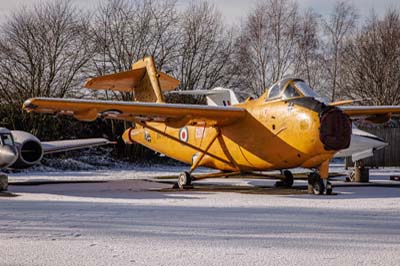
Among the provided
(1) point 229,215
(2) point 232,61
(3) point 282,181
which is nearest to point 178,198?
(1) point 229,215

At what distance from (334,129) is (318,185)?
1.49m

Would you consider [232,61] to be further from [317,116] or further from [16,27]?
[317,116]

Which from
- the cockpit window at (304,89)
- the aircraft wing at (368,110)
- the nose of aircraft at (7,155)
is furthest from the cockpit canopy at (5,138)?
the aircraft wing at (368,110)

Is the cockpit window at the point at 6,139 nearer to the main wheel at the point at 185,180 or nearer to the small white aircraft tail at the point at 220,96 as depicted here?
the main wheel at the point at 185,180

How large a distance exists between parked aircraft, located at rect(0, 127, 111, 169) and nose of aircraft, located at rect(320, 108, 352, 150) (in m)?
7.27

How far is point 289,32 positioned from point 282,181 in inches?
1055

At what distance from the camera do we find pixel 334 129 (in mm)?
11750

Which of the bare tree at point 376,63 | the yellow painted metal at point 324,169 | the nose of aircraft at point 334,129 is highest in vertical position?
the bare tree at point 376,63

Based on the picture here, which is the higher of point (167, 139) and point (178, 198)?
point (167, 139)

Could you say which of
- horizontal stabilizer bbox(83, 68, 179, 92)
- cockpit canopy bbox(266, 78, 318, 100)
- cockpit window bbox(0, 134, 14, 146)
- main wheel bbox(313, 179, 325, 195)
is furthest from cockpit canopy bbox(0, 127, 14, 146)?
main wheel bbox(313, 179, 325, 195)

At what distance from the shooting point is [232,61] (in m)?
38.0

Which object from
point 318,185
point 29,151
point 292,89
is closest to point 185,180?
point 318,185

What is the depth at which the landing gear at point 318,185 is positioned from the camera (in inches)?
493

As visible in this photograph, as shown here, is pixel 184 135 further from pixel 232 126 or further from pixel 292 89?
pixel 292 89
